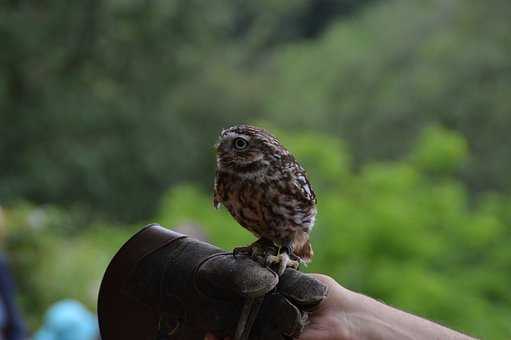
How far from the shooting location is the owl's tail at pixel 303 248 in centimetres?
268

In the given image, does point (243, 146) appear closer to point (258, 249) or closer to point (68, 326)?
point (258, 249)

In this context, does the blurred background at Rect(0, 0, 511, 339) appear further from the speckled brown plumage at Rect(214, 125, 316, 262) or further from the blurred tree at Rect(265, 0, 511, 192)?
the speckled brown plumage at Rect(214, 125, 316, 262)

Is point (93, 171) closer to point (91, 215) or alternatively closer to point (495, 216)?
point (91, 215)

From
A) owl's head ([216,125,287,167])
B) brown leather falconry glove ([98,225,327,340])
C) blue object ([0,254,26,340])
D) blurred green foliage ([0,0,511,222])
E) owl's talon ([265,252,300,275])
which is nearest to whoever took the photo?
brown leather falconry glove ([98,225,327,340])

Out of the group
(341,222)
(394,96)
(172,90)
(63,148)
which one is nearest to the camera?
(341,222)

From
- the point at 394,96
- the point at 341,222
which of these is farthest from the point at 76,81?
the point at 341,222

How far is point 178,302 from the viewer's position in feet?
7.76

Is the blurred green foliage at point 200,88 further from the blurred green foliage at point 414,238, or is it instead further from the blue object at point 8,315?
the blue object at point 8,315

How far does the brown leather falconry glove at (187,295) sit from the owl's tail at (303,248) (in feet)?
0.91

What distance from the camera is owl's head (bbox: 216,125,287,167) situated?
255 centimetres

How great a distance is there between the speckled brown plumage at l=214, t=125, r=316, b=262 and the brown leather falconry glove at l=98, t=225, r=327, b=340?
22 cm

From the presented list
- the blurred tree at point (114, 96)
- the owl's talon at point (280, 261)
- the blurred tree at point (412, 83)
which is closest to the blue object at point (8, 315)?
the owl's talon at point (280, 261)

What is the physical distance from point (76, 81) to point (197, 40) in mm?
3359

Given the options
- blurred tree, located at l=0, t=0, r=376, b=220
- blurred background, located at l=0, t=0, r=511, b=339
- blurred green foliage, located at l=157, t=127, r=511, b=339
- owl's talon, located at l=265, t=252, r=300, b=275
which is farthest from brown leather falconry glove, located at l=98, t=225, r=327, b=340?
blurred tree, located at l=0, t=0, r=376, b=220
